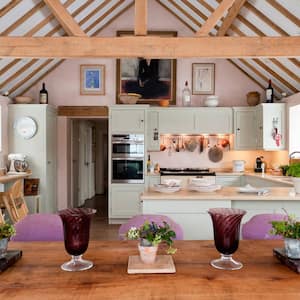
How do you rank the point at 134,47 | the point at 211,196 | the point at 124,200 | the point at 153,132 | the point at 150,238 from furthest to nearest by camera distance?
the point at 153,132 < the point at 124,200 < the point at 134,47 < the point at 211,196 < the point at 150,238

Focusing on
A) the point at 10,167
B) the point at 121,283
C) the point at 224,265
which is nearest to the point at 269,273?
the point at 224,265

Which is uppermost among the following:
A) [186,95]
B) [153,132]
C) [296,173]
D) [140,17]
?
[140,17]

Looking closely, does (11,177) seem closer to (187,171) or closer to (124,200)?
(124,200)

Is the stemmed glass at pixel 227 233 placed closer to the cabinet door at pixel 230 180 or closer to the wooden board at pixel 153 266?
the wooden board at pixel 153 266

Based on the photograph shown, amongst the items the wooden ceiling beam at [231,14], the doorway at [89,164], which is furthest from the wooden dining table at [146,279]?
the doorway at [89,164]

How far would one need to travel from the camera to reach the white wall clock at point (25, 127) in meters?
6.36

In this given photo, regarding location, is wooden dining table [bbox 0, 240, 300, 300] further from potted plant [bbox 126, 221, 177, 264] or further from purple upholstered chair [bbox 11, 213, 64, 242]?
purple upholstered chair [bbox 11, 213, 64, 242]

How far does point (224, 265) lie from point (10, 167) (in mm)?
5310

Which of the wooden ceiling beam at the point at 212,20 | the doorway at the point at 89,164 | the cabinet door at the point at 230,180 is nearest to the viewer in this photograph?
the wooden ceiling beam at the point at 212,20

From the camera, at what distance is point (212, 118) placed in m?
6.65

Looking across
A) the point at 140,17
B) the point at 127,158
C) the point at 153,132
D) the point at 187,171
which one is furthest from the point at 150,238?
the point at 153,132

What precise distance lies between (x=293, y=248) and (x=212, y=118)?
Result: 517cm

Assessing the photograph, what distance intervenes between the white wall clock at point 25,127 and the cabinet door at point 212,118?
3.00 metres

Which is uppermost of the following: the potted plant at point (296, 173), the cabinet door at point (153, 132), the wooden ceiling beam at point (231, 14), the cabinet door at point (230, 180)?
the wooden ceiling beam at point (231, 14)
